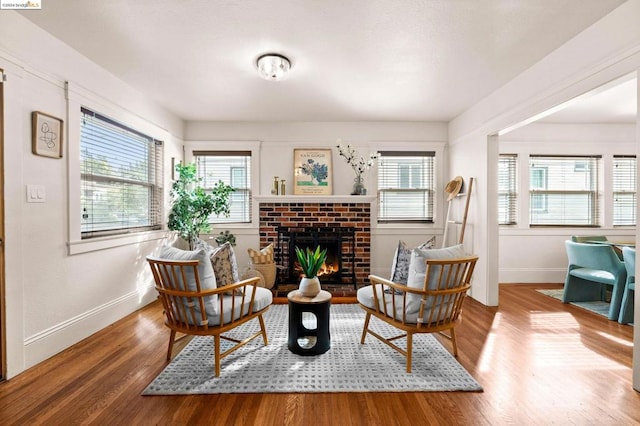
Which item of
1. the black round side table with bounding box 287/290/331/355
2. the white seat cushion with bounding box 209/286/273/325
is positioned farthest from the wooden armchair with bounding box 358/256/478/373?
the white seat cushion with bounding box 209/286/273/325

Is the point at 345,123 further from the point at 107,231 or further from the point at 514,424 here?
the point at 514,424

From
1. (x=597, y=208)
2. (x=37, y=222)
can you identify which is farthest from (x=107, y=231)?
(x=597, y=208)

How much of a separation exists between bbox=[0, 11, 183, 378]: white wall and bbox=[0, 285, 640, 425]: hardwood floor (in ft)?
0.77

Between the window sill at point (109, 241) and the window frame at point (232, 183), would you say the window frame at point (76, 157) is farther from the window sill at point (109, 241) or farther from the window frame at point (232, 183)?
the window frame at point (232, 183)

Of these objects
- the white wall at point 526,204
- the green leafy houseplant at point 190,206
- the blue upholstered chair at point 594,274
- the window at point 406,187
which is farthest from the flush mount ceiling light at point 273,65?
the blue upholstered chair at point 594,274

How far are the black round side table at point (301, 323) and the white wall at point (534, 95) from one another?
209 centimetres

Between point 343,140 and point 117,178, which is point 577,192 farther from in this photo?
point 117,178

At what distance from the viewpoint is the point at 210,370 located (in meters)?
2.21

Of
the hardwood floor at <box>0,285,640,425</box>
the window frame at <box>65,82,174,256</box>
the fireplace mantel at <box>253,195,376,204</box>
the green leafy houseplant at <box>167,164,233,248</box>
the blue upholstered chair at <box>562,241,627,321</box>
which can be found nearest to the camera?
the hardwood floor at <box>0,285,640,425</box>

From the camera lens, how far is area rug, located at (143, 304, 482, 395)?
6.57 feet

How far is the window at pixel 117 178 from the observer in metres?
2.92

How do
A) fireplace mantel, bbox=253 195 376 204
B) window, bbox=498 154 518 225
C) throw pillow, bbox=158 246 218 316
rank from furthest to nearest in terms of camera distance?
1. window, bbox=498 154 518 225
2. fireplace mantel, bbox=253 195 376 204
3. throw pillow, bbox=158 246 218 316

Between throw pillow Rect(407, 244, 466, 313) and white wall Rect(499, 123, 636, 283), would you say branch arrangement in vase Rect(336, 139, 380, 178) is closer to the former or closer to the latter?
white wall Rect(499, 123, 636, 283)

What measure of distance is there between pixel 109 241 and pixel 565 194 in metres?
6.42
